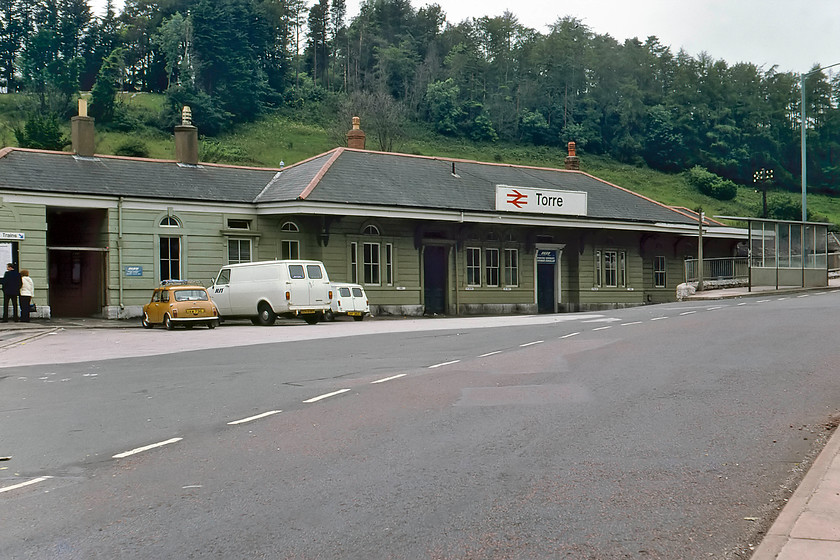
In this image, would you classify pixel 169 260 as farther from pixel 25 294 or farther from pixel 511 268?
pixel 511 268

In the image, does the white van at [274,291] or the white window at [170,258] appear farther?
the white window at [170,258]

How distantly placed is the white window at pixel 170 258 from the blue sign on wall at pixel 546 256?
16079 millimetres

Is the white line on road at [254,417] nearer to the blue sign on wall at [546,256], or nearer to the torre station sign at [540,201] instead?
the torre station sign at [540,201]

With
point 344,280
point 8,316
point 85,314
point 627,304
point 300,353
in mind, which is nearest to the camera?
point 300,353

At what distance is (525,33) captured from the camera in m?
132

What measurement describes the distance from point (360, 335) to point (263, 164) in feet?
200

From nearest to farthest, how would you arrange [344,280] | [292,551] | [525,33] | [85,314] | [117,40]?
[292,551] → [85,314] → [344,280] → [117,40] → [525,33]

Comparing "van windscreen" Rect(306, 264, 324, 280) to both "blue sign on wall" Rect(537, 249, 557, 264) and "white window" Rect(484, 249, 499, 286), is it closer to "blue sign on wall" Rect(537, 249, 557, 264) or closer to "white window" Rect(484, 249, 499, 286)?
"white window" Rect(484, 249, 499, 286)

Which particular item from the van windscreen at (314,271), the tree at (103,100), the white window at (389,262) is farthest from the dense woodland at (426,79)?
the van windscreen at (314,271)

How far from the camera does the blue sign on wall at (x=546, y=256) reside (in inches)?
1543

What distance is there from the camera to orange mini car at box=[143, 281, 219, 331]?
25.6 metres

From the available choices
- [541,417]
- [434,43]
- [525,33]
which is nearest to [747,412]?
[541,417]

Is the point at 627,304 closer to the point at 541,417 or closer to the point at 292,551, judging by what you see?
the point at 541,417

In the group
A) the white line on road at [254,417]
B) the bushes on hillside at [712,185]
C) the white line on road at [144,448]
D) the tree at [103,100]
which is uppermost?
the tree at [103,100]
